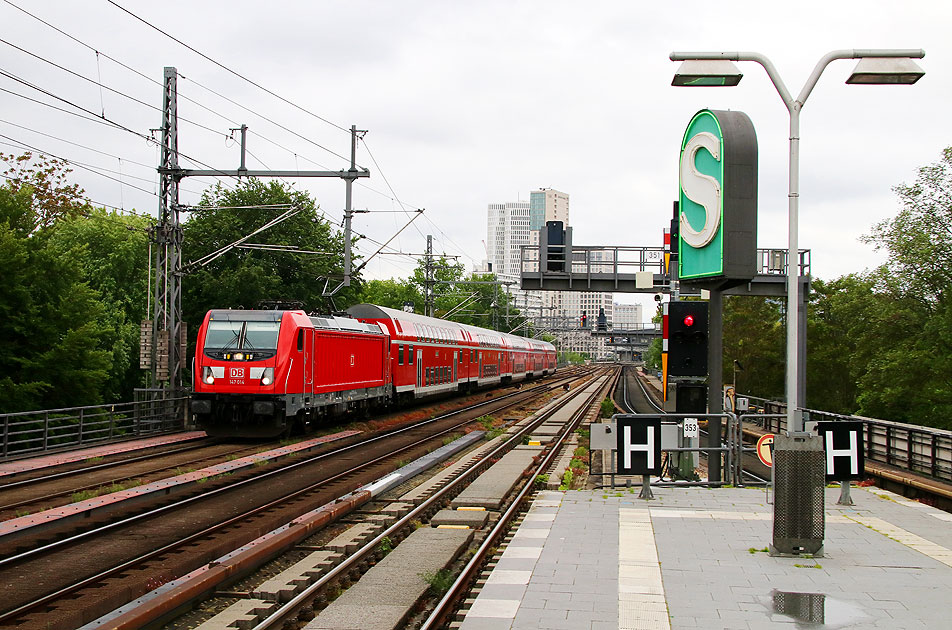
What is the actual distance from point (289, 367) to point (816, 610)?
1581 centimetres

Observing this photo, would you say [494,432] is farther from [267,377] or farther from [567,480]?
[567,480]

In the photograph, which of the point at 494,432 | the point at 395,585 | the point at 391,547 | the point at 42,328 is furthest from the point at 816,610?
the point at 42,328

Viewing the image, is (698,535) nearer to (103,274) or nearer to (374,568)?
(374,568)

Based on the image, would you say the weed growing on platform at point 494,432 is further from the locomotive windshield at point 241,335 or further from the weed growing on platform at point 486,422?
the locomotive windshield at point 241,335

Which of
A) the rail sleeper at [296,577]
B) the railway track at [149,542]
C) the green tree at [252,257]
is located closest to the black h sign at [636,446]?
the railway track at [149,542]

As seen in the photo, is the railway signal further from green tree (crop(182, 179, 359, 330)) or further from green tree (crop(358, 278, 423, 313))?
green tree (crop(358, 278, 423, 313))

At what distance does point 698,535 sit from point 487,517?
307 cm

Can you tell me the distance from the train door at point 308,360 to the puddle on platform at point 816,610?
15997mm

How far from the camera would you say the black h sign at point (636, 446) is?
12906 mm

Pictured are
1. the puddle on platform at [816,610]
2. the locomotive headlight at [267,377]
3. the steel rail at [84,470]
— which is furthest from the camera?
the locomotive headlight at [267,377]

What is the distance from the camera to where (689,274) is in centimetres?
1377

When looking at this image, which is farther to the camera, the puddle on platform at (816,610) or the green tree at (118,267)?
the green tree at (118,267)

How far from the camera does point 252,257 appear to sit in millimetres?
43219

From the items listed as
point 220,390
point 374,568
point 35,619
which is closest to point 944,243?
point 220,390
